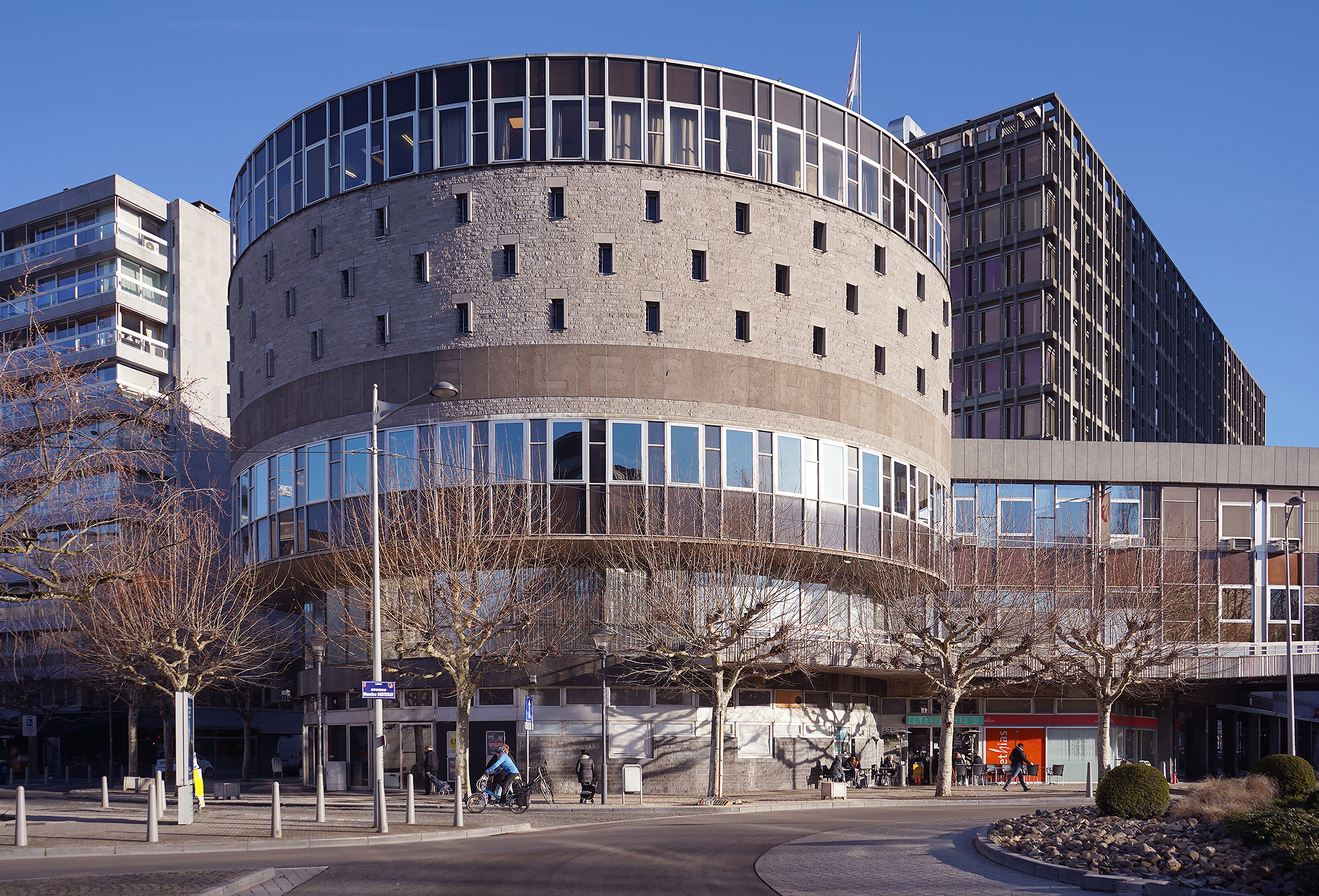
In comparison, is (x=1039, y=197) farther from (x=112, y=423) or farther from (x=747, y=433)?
(x=112, y=423)

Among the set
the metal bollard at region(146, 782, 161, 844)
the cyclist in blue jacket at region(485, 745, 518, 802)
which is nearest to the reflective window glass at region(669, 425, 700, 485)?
the cyclist in blue jacket at region(485, 745, 518, 802)

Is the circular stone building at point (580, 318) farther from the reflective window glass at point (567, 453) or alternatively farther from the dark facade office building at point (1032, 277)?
the dark facade office building at point (1032, 277)

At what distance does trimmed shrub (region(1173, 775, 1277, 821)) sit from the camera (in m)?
24.0

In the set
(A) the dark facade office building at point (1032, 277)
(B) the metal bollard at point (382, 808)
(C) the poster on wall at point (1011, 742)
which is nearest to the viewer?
(B) the metal bollard at point (382, 808)

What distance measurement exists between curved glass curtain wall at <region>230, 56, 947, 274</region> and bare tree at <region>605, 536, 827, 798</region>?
13.2 meters

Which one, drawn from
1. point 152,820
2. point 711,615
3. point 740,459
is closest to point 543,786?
point 711,615

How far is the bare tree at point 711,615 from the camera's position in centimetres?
3881

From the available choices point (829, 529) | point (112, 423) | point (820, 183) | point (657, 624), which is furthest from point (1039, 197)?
point (112, 423)

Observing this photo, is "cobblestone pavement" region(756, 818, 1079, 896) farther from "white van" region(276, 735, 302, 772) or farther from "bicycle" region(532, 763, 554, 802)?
"white van" region(276, 735, 302, 772)

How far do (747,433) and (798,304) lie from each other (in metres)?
5.20

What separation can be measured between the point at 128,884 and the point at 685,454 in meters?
27.3

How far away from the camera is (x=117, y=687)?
5825 cm

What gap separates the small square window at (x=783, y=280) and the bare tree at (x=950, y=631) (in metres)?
10.2

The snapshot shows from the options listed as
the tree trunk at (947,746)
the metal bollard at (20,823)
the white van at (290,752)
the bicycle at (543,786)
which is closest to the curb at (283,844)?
the metal bollard at (20,823)
